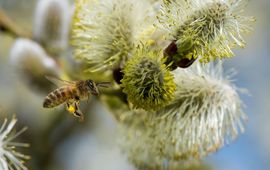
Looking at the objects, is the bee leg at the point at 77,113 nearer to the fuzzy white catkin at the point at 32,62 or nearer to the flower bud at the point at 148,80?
the flower bud at the point at 148,80

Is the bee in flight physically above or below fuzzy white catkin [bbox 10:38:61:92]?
below

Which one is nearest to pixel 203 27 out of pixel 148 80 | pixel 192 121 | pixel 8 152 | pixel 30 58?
pixel 148 80

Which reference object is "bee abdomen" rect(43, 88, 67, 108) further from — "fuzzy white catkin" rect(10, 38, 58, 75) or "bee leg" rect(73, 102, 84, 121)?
"fuzzy white catkin" rect(10, 38, 58, 75)

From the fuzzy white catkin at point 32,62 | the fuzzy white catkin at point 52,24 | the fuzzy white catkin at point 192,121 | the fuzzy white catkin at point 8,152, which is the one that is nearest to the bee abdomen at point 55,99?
the fuzzy white catkin at point 8,152

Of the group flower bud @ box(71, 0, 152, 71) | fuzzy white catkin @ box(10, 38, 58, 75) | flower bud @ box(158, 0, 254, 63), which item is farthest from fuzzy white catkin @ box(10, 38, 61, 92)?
flower bud @ box(158, 0, 254, 63)

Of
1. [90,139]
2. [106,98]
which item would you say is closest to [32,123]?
[90,139]

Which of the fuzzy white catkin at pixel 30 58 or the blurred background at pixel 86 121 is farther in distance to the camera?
the blurred background at pixel 86 121

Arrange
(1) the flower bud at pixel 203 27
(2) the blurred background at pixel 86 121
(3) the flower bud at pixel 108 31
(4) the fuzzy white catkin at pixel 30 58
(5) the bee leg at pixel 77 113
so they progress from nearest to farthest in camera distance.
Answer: (1) the flower bud at pixel 203 27 → (5) the bee leg at pixel 77 113 → (3) the flower bud at pixel 108 31 → (4) the fuzzy white catkin at pixel 30 58 → (2) the blurred background at pixel 86 121

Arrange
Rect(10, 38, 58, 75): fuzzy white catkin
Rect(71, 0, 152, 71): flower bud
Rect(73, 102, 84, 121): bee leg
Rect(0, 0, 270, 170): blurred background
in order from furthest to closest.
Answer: Rect(0, 0, 270, 170): blurred background < Rect(10, 38, 58, 75): fuzzy white catkin < Rect(71, 0, 152, 71): flower bud < Rect(73, 102, 84, 121): bee leg

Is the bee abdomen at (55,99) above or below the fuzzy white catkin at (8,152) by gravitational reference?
above
